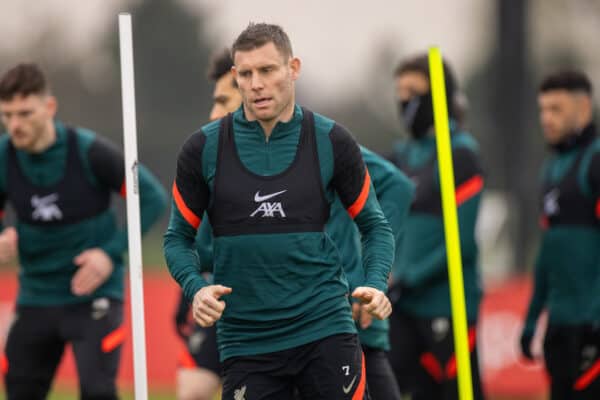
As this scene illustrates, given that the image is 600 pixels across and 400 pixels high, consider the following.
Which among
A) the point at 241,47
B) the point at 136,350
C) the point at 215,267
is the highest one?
the point at 241,47

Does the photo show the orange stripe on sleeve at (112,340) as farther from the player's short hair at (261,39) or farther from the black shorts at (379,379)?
the player's short hair at (261,39)

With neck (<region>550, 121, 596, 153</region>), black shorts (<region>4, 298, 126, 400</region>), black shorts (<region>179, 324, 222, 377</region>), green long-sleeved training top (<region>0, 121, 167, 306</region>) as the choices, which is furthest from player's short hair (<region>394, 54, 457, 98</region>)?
black shorts (<region>4, 298, 126, 400</region>)

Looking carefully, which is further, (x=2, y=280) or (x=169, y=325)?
(x=2, y=280)

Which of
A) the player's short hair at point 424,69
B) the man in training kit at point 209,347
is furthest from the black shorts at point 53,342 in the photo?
the player's short hair at point 424,69

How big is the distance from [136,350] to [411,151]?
11.4 feet

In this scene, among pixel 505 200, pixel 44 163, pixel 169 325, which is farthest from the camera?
pixel 505 200

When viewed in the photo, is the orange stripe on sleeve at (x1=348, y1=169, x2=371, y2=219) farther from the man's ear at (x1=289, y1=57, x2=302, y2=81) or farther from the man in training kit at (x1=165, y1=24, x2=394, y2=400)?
the man's ear at (x1=289, y1=57, x2=302, y2=81)

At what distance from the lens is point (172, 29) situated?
1492 inches

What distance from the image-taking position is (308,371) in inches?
212

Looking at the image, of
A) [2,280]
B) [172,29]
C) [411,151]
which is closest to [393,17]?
[172,29]

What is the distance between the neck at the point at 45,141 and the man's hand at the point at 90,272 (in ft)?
2.21

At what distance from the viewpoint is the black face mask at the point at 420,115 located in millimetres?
8305

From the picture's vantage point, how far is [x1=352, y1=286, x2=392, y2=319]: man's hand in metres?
5.06

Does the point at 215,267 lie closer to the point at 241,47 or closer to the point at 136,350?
the point at 136,350
